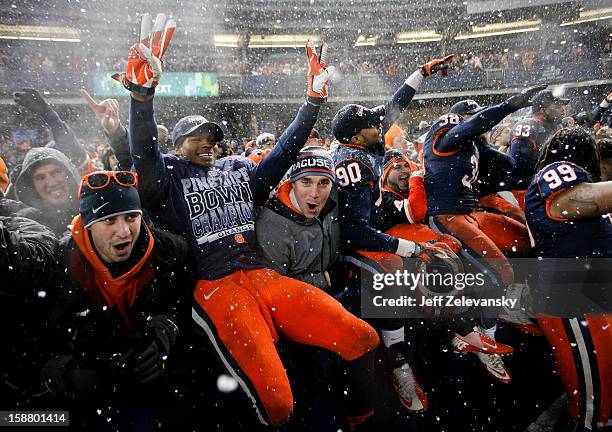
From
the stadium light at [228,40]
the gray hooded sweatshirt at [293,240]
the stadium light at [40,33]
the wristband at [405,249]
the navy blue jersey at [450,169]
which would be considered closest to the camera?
the gray hooded sweatshirt at [293,240]

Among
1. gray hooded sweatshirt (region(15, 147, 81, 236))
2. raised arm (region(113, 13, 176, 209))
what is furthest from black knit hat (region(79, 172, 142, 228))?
gray hooded sweatshirt (region(15, 147, 81, 236))

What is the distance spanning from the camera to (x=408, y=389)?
2.73 meters

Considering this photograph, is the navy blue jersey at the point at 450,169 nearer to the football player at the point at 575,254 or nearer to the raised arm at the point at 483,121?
A: the raised arm at the point at 483,121

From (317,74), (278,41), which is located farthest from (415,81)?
(278,41)

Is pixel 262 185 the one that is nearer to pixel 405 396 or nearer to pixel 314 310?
pixel 314 310

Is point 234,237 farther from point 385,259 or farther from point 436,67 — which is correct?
point 436,67

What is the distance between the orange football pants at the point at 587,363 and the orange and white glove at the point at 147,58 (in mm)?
2439

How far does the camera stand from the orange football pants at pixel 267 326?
6.47ft

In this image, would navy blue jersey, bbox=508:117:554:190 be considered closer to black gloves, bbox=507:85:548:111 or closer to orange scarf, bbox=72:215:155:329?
black gloves, bbox=507:85:548:111

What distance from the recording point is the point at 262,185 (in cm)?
267

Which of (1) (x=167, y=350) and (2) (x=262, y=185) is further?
(2) (x=262, y=185)

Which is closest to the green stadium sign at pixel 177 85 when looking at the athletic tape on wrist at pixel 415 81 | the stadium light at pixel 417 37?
the stadium light at pixel 417 37

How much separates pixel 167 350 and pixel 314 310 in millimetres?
744

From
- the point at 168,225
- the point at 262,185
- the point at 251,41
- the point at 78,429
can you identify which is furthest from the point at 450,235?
the point at 251,41
